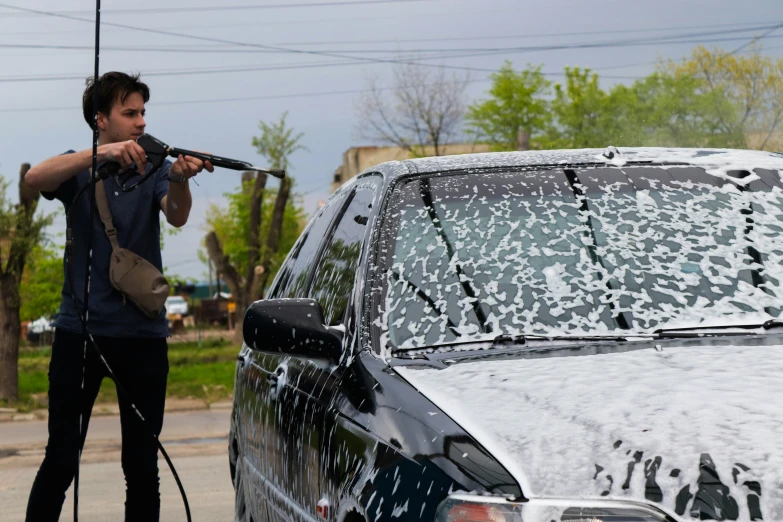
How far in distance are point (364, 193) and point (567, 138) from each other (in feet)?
117

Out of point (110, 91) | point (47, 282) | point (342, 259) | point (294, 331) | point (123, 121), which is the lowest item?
point (47, 282)

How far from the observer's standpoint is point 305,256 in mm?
4137

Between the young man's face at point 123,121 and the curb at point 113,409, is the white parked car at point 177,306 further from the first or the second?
the young man's face at point 123,121

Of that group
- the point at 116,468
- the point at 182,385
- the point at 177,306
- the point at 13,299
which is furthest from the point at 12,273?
the point at 177,306

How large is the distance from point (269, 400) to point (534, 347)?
119 centimetres

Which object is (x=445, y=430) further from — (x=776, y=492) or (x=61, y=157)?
(x=61, y=157)

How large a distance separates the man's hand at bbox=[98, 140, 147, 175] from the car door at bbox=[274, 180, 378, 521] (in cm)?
79

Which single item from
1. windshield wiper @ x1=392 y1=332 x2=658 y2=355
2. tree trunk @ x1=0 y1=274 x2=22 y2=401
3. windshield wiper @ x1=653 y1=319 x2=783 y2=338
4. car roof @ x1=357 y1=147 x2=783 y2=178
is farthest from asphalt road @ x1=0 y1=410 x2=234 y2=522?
windshield wiper @ x1=653 y1=319 x2=783 y2=338

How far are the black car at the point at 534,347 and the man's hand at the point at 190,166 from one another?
1.69 feet

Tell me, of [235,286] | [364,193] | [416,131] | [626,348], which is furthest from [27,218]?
[416,131]

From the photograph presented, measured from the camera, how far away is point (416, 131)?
47.8 m

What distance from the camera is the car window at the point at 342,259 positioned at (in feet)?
10.3

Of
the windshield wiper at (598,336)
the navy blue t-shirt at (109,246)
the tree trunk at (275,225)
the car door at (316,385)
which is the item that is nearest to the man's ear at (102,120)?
the navy blue t-shirt at (109,246)

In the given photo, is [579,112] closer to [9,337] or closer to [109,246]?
[9,337]
